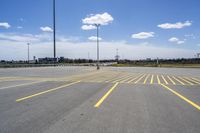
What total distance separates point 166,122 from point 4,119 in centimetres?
418

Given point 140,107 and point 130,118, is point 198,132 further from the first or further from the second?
point 140,107

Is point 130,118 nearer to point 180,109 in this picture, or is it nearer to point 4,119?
point 180,109

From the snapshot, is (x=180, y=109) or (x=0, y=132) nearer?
(x=0, y=132)

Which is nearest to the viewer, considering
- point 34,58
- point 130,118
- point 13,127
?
point 13,127

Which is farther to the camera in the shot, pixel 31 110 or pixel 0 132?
pixel 31 110

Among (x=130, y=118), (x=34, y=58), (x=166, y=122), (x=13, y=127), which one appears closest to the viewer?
(x=13, y=127)

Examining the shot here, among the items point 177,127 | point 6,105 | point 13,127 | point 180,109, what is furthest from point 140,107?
point 6,105

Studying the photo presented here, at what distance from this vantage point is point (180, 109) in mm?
6863

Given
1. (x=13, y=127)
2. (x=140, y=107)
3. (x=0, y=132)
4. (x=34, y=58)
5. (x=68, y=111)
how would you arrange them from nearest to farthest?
1. (x=0, y=132)
2. (x=13, y=127)
3. (x=68, y=111)
4. (x=140, y=107)
5. (x=34, y=58)

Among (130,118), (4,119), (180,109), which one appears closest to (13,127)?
(4,119)

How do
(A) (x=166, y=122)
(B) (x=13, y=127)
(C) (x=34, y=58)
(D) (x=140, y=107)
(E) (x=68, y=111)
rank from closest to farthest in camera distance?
(B) (x=13, y=127) → (A) (x=166, y=122) → (E) (x=68, y=111) → (D) (x=140, y=107) → (C) (x=34, y=58)

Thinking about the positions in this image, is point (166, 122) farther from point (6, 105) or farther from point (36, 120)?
point (6, 105)

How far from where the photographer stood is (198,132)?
4.62 meters

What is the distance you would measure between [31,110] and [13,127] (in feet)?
5.49
